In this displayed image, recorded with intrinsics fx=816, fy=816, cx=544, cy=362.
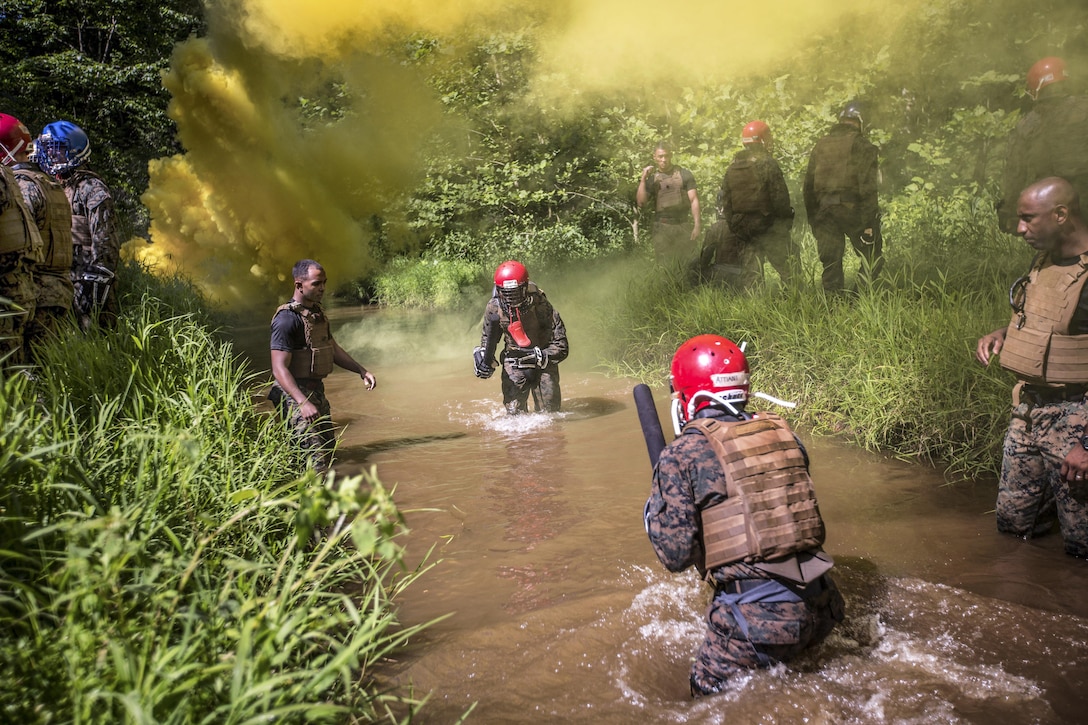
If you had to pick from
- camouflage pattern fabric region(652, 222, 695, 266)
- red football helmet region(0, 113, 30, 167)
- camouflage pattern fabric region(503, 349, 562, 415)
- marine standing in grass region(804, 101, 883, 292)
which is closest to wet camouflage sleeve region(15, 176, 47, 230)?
red football helmet region(0, 113, 30, 167)

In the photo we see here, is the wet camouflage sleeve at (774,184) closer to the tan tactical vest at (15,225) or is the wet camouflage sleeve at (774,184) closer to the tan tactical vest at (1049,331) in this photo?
the tan tactical vest at (1049,331)

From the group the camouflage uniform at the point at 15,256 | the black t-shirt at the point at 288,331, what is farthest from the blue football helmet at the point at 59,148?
the black t-shirt at the point at 288,331

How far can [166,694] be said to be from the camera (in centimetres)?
199

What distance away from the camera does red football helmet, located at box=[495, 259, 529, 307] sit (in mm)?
7762

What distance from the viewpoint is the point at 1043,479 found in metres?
4.17

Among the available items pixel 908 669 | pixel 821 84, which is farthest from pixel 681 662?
pixel 821 84

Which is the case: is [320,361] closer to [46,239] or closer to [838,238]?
[46,239]

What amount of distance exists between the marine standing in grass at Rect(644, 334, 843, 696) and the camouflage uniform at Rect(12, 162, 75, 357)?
4.67m

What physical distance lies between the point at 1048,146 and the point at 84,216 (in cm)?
825

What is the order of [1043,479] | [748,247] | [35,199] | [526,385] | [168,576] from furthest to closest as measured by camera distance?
[748,247]
[526,385]
[35,199]
[1043,479]
[168,576]

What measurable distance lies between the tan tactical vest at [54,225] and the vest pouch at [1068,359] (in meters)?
6.20

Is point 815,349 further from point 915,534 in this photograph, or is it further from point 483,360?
point 483,360

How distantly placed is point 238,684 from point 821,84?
11.0 meters

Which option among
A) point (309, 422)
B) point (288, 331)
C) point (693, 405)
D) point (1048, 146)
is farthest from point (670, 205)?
point (693, 405)
